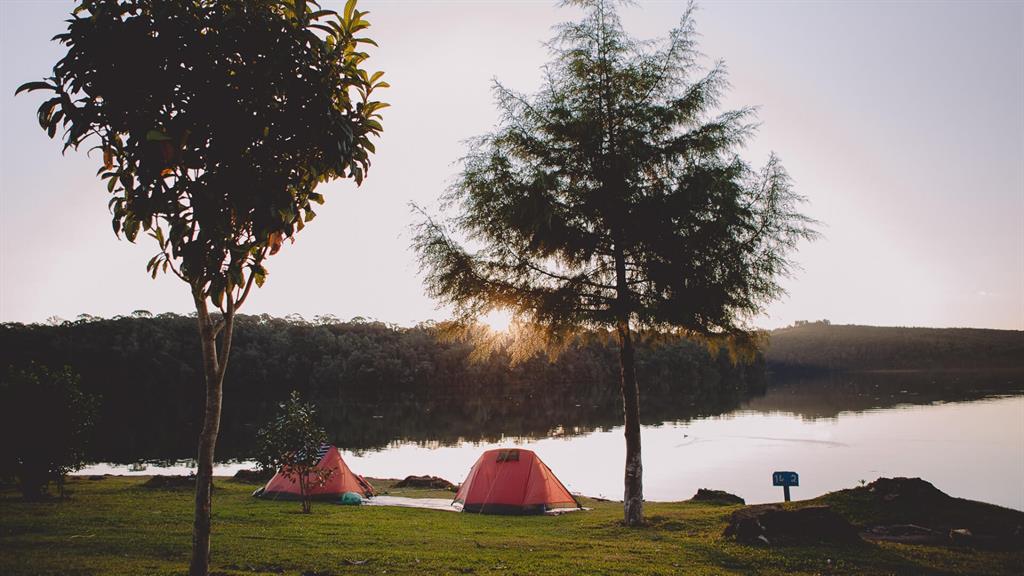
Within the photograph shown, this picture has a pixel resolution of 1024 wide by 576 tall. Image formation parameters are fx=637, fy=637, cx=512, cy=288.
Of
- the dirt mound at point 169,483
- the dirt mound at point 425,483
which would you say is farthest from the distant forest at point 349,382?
the dirt mound at point 425,483

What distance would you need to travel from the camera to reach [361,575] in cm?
995

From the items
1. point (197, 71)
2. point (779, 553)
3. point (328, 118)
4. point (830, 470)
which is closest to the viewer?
point (197, 71)

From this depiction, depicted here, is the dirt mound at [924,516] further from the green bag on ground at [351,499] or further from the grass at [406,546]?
the green bag on ground at [351,499]

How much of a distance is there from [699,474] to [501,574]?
26115mm

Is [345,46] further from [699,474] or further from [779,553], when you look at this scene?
[699,474]

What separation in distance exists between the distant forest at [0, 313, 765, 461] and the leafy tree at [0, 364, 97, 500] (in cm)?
2445

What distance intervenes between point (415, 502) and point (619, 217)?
1265cm

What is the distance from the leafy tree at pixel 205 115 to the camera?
6.57 metres

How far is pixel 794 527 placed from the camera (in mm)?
12609

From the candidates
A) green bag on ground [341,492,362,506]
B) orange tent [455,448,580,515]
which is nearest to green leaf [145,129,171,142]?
orange tent [455,448,580,515]

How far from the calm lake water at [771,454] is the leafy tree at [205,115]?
2332 centimetres

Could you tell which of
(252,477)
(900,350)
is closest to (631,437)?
(252,477)

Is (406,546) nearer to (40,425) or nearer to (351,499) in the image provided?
(351,499)

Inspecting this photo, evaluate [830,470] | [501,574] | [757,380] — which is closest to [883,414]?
[830,470]
